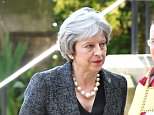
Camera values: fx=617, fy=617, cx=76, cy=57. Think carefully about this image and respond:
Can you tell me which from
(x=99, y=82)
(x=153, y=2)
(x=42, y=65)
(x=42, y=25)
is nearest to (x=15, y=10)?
(x=42, y=25)

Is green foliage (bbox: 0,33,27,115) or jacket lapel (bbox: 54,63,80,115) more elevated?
jacket lapel (bbox: 54,63,80,115)

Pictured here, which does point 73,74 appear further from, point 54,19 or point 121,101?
point 54,19

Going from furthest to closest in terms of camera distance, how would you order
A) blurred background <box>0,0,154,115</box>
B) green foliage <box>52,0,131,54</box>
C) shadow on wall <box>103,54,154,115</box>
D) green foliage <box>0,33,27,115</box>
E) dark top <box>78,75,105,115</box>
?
green foliage <box>52,0,131,54</box>
blurred background <box>0,0,154,115</box>
green foliage <box>0,33,27,115</box>
shadow on wall <box>103,54,154,115</box>
dark top <box>78,75,105,115</box>

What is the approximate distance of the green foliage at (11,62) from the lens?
5.69 meters

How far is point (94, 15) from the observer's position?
9.29ft

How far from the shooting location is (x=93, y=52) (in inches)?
110

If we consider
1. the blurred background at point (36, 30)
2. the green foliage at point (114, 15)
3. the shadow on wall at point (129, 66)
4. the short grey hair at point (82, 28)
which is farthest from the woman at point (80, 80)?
the green foliage at point (114, 15)

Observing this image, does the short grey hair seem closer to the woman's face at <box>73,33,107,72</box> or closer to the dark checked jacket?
the woman's face at <box>73,33,107,72</box>

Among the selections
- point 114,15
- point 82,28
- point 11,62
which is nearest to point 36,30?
point 11,62

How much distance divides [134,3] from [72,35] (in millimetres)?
2864

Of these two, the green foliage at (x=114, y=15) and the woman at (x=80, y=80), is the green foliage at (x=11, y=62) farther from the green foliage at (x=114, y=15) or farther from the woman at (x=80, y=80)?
the woman at (x=80, y=80)

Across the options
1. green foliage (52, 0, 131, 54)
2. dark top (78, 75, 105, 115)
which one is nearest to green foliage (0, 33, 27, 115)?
green foliage (52, 0, 131, 54)

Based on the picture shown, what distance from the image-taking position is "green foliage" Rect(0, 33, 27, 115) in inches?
224

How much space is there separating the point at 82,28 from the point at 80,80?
0.89 feet
